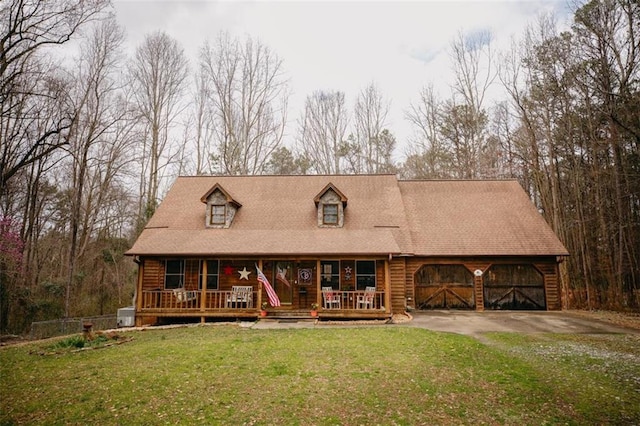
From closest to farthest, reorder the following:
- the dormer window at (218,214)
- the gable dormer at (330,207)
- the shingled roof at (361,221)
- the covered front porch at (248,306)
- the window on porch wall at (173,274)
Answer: the covered front porch at (248,306) < the shingled roof at (361,221) < the window on porch wall at (173,274) < the gable dormer at (330,207) < the dormer window at (218,214)

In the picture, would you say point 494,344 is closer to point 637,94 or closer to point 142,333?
point 142,333

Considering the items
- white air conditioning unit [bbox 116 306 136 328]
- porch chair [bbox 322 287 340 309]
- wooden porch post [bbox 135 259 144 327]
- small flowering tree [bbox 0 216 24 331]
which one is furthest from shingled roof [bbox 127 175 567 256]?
small flowering tree [bbox 0 216 24 331]

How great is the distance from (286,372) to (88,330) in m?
7.64

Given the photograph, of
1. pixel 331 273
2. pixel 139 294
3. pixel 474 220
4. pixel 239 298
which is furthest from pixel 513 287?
pixel 139 294

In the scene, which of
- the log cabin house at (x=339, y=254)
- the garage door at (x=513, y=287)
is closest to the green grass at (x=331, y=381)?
the log cabin house at (x=339, y=254)

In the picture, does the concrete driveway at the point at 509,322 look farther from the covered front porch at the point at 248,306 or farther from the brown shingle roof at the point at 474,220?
the brown shingle roof at the point at 474,220

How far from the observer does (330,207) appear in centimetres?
1866

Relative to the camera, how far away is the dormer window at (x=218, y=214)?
18.6 meters

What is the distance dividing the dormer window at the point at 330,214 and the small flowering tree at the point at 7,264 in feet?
48.4

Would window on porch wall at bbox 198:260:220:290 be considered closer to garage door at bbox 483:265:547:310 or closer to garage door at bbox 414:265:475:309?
garage door at bbox 414:265:475:309

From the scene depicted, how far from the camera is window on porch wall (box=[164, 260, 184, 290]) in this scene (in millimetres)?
17641

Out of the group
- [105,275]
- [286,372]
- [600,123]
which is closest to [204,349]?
[286,372]

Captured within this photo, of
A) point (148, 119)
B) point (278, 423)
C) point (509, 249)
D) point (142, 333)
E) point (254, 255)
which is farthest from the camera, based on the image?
point (148, 119)

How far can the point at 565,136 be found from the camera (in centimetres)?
2389
